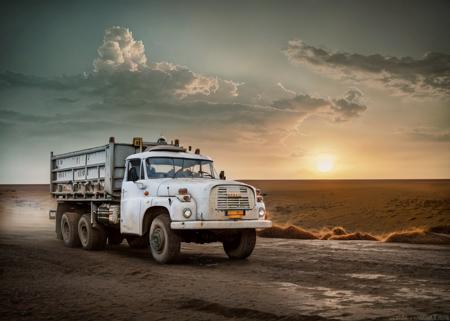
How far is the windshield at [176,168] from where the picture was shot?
13.7 metres

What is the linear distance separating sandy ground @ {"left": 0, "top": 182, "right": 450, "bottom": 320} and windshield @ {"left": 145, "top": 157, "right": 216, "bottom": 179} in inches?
85.0

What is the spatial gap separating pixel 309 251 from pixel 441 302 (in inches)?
302

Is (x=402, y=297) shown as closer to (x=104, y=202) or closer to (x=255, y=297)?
(x=255, y=297)

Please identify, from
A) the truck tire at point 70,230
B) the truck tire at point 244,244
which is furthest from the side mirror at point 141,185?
the truck tire at point 70,230

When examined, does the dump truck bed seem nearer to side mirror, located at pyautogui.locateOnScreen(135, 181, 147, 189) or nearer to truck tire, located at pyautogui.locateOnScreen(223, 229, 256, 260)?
side mirror, located at pyautogui.locateOnScreen(135, 181, 147, 189)

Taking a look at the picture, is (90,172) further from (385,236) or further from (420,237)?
(420,237)

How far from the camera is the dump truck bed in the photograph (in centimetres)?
1524

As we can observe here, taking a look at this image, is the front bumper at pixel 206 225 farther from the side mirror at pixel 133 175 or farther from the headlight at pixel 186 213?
the side mirror at pixel 133 175

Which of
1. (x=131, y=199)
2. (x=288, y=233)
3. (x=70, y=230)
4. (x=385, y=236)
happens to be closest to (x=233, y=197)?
(x=131, y=199)

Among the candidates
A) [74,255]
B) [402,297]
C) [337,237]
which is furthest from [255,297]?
[337,237]

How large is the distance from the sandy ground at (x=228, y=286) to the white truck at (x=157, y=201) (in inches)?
28.8

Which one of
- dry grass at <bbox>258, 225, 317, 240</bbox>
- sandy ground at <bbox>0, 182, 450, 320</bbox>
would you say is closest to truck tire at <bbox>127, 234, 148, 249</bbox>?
sandy ground at <bbox>0, 182, 450, 320</bbox>

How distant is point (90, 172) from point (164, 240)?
5047mm

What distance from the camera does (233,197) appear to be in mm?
12430
